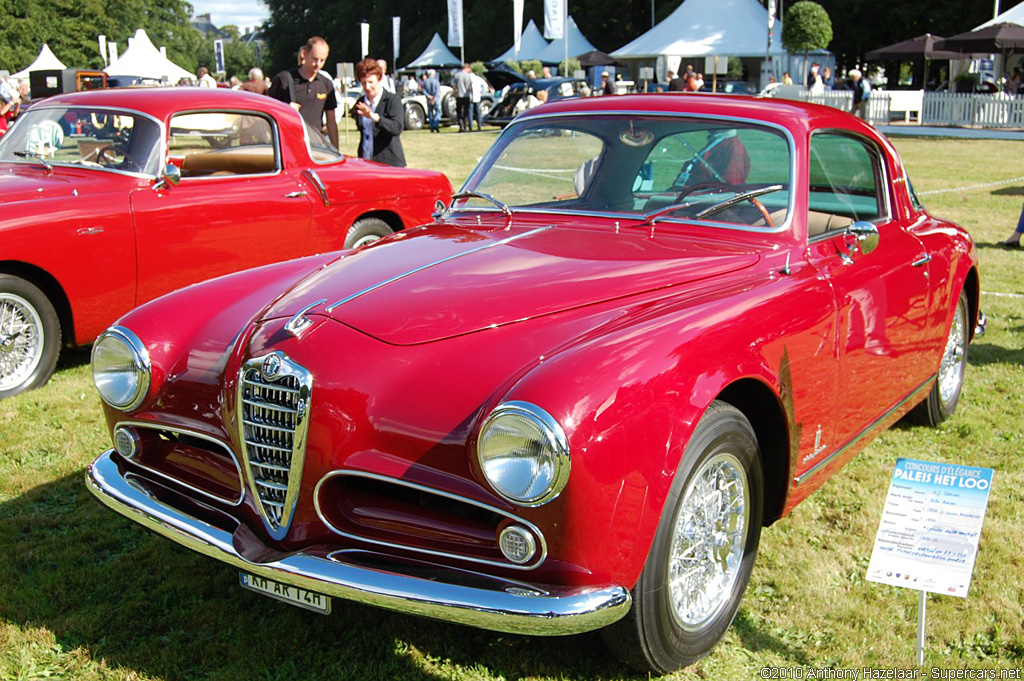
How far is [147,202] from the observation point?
6.08 m

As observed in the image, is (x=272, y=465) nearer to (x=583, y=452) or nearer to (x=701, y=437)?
(x=583, y=452)

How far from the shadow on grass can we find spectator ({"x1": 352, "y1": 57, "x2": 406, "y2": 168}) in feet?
19.5

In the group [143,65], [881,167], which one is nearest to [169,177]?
[881,167]

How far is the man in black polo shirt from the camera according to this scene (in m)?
9.80

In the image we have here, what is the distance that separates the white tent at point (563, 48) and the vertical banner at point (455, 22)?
419 cm

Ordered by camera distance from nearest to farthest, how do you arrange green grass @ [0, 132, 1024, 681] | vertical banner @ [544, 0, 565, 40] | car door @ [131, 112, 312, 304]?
green grass @ [0, 132, 1024, 681]
car door @ [131, 112, 312, 304]
vertical banner @ [544, 0, 565, 40]

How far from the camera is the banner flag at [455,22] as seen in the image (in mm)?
46728

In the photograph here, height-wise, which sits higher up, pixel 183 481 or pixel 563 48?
pixel 563 48

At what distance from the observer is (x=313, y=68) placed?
388 inches

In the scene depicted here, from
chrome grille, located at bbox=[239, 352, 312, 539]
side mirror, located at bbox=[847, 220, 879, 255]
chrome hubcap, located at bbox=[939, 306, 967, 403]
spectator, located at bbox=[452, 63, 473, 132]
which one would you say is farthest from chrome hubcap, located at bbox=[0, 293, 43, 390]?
spectator, located at bbox=[452, 63, 473, 132]

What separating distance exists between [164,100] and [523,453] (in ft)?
16.0

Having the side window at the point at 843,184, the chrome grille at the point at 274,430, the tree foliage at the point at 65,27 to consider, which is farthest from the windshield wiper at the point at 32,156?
the tree foliage at the point at 65,27

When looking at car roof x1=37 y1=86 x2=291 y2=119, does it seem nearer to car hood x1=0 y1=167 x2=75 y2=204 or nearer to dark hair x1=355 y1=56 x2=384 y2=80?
car hood x1=0 y1=167 x2=75 y2=204

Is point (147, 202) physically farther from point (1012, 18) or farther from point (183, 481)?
point (1012, 18)
